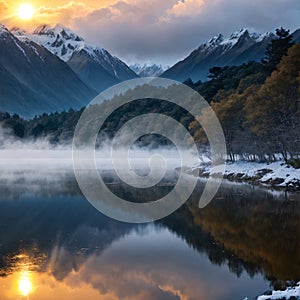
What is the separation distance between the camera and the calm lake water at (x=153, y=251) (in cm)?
1859

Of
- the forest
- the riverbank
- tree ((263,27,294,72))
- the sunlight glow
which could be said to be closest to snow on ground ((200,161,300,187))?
the riverbank

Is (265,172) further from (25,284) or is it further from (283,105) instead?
(25,284)

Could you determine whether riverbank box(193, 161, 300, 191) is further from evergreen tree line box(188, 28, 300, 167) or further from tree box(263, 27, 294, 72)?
tree box(263, 27, 294, 72)

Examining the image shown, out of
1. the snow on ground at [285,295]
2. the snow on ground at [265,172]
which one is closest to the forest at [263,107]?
the snow on ground at [265,172]

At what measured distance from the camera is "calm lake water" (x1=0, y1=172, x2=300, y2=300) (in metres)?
18.6

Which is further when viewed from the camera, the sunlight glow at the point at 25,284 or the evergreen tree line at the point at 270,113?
the evergreen tree line at the point at 270,113

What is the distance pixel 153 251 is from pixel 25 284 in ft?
27.5

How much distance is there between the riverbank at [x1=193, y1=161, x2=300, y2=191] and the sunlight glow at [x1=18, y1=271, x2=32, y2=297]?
104 ft

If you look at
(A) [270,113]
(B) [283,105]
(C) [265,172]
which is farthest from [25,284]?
(C) [265,172]

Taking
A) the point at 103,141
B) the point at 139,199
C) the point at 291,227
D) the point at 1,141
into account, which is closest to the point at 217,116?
the point at 139,199

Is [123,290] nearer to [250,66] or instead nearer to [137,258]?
[137,258]

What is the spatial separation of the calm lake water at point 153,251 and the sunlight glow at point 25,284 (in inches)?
1.5

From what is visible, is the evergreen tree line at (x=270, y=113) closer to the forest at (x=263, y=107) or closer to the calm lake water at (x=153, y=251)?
the forest at (x=263, y=107)

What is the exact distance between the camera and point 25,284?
18.6m
